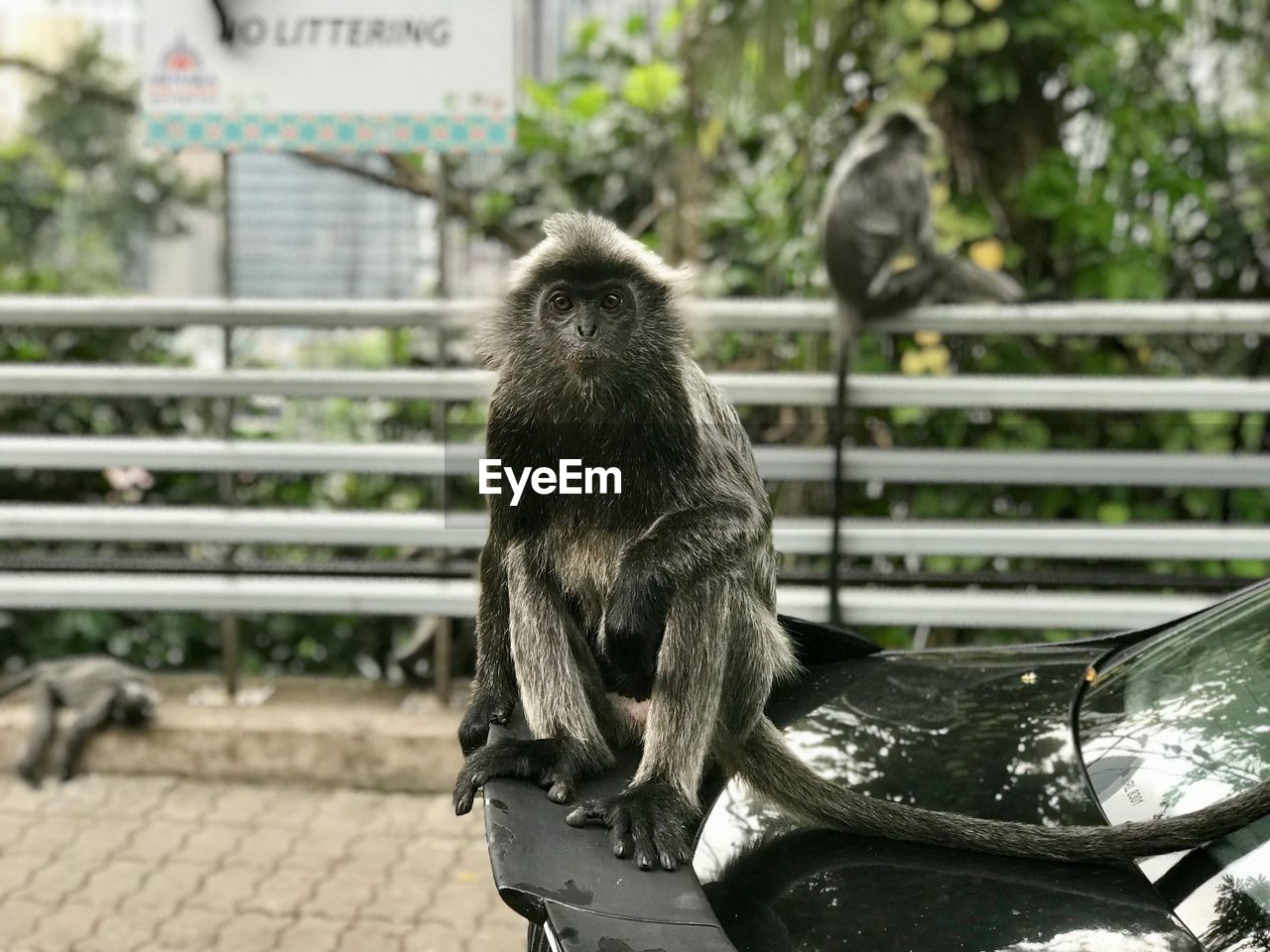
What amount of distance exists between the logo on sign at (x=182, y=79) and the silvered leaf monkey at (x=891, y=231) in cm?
284

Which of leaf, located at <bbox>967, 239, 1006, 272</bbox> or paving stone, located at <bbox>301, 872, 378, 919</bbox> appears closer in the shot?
paving stone, located at <bbox>301, 872, 378, 919</bbox>

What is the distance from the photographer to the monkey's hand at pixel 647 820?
6.38 feet

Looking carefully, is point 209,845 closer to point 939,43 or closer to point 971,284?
point 971,284

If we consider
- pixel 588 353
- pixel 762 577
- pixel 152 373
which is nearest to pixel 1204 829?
pixel 762 577

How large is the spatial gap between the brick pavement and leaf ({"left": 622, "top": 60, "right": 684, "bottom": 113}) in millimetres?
4348

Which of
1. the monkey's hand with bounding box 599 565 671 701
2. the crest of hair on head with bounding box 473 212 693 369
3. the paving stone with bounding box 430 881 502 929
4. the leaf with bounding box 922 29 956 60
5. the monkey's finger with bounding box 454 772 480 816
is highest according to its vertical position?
the leaf with bounding box 922 29 956 60

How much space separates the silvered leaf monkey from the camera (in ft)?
19.8

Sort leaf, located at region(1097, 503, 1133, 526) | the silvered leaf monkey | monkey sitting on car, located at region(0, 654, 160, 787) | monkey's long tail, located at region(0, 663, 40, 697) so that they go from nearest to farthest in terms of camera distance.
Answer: monkey sitting on car, located at region(0, 654, 160, 787) → monkey's long tail, located at region(0, 663, 40, 697) → leaf, located at region(1097, 503, 1133, 526) → the silvered leaf monkey

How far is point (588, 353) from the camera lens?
234 cm

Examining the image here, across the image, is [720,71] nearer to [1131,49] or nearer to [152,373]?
[1131,49]

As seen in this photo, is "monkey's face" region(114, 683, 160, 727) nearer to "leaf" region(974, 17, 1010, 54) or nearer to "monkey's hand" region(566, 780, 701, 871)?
"monkey's hand" region(566, 780, 701, 871)

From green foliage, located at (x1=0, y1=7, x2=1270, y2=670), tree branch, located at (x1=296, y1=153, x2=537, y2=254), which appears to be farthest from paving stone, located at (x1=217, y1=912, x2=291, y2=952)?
tree branch, located at (x1=296, y1=153, x2=537, y2=254)

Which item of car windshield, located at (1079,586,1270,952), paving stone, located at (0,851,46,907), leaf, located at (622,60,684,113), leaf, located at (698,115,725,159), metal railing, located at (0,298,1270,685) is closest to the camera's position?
car windshield, located at (1079,586,1270,952)

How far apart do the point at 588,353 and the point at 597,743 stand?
0.76 m
